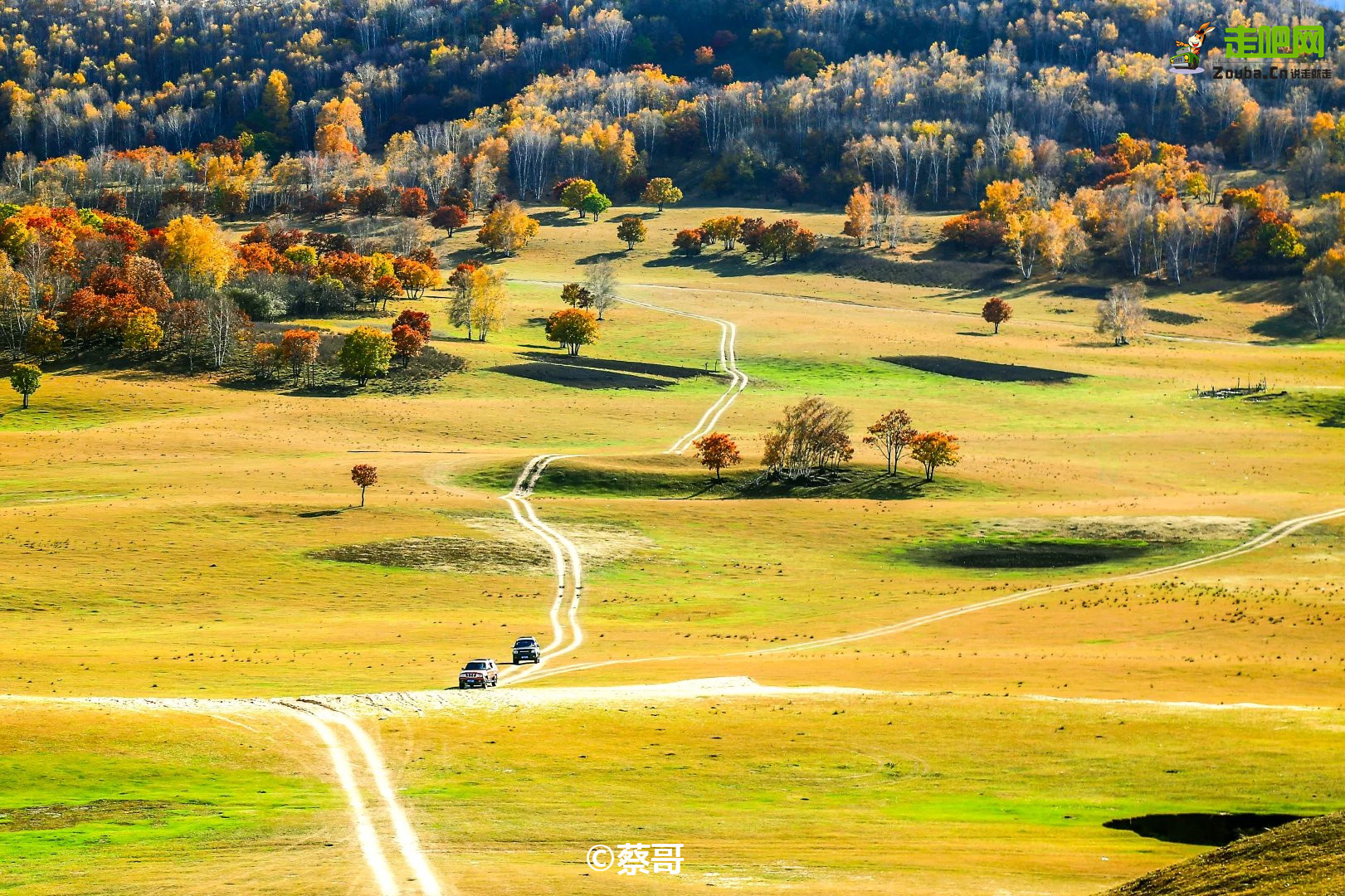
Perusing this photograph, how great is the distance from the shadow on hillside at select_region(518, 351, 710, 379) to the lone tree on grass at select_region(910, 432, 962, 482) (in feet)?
170

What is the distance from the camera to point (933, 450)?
10044 centimetres

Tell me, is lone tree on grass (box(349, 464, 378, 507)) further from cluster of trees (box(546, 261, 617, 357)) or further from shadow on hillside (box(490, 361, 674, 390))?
cluster of trees (box(546, 261, 617, 357))

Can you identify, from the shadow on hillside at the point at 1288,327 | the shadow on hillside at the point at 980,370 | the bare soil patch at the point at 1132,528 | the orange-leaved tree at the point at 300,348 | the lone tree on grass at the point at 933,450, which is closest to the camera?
the bare soil patch at the point at 1132,528

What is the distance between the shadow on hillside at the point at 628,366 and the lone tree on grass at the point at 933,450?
170ft

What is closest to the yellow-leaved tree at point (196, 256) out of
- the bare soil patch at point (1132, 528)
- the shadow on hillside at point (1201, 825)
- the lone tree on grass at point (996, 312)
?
the lone tree on grass at point (996, 312)

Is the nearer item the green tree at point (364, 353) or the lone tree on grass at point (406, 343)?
the green tree at point (364, 353)

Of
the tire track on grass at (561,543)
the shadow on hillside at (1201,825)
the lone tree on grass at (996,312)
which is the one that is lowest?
the tire track on grass at (561,543)

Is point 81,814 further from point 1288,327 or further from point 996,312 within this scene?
point 1288,327

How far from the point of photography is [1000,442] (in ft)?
387

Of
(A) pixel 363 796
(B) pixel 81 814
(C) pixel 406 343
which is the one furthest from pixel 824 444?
(B) pixel 81 814

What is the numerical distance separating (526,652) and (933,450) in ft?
171

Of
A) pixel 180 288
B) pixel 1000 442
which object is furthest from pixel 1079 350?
pixel 180 288

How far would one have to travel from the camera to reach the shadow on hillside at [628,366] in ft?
494

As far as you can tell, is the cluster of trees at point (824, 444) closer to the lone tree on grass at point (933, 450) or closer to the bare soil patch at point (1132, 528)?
the lone tree on grass at point (933, 450)
